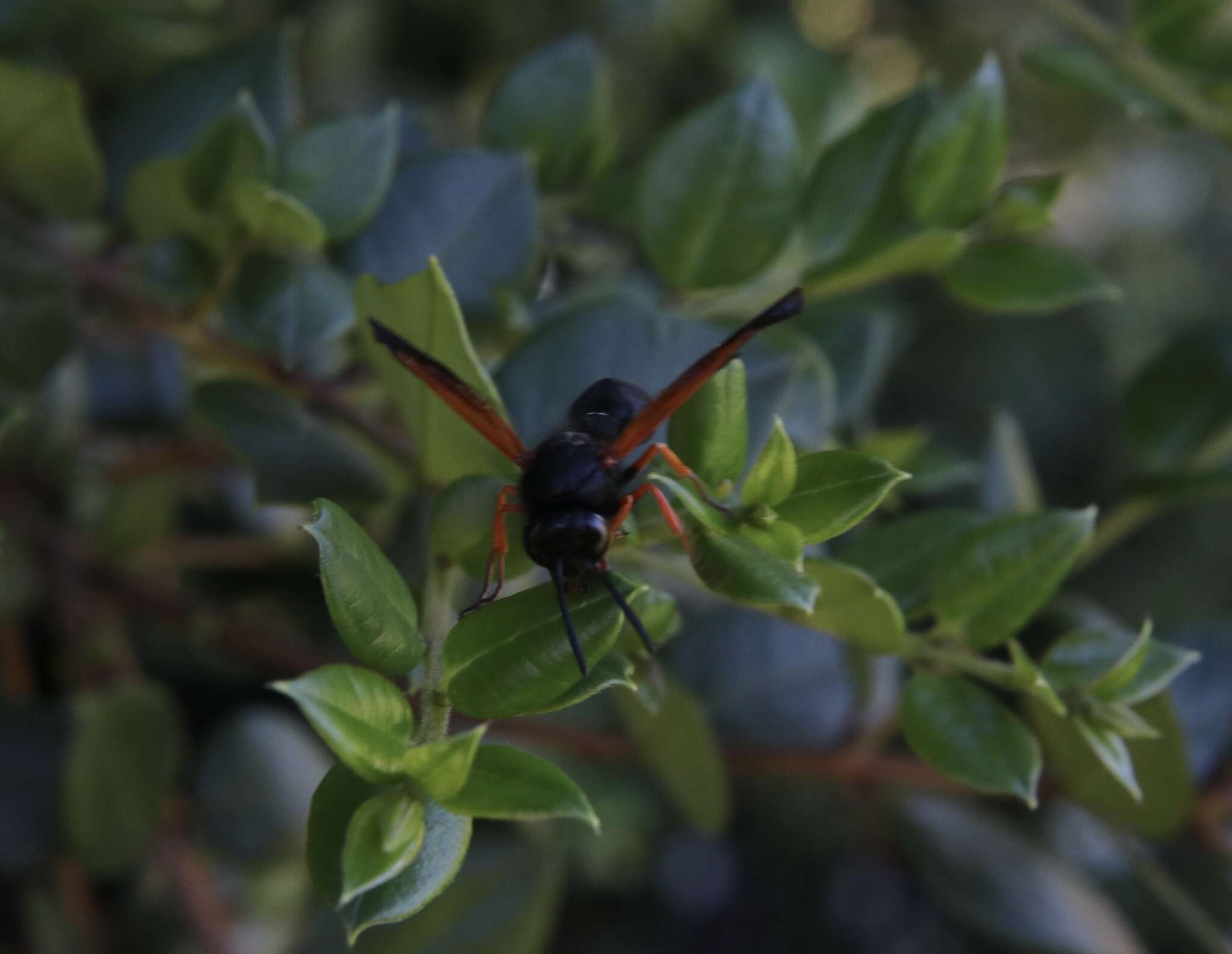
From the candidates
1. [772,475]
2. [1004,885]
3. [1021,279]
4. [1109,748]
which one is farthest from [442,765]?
[1004,885]

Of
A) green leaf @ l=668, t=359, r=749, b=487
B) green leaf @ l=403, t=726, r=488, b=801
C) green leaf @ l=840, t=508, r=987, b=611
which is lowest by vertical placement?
green leaf @ l=840, t=508, r=987, b=611

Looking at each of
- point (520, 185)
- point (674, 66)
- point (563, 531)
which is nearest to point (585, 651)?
point (563, 531)

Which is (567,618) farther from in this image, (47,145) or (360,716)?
(47,145)

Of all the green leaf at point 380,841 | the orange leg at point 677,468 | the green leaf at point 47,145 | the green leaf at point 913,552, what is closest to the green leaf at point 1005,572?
the green leaf at point 913,552

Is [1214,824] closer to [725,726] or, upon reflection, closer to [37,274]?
[725,726]

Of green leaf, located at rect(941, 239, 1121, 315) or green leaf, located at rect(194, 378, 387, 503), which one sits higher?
green leaf, located at rect(941, 239, 1121, 315)

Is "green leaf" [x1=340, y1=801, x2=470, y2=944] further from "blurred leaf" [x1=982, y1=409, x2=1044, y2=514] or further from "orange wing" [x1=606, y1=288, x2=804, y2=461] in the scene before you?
"blurred leaf" [x1=982, y1=409, x2=1044, y2=514]

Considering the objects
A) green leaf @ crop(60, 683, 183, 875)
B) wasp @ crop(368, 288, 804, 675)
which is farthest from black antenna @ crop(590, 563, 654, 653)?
green leaf @ crop(60, 683, 183, 875)
